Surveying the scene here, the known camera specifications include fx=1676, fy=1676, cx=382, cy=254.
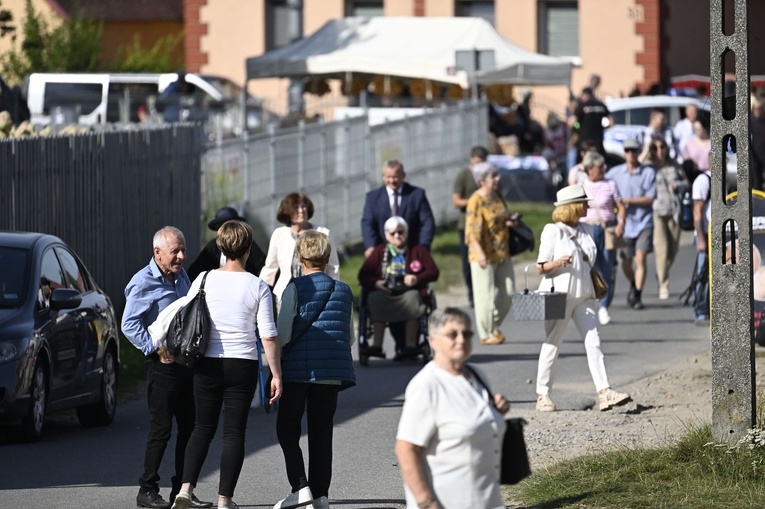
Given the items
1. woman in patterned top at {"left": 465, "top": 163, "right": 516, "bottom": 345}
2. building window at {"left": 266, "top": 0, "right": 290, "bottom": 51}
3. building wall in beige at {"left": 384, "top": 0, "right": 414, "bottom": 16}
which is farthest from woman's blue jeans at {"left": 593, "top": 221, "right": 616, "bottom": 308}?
building window at {"left": 266, "top": 0, "right": 290, "bottom": 51}

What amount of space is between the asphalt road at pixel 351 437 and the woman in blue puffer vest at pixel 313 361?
21.4 inches

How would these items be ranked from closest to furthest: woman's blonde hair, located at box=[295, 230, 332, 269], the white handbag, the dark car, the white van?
woman's blonde hair, located at box=[295, 230, 332, 269], the dark car, the white handbag, the white van

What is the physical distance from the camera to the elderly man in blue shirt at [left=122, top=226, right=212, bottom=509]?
28.7ft

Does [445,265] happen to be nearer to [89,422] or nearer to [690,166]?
[690,166]

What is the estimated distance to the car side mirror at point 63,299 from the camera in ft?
37.2

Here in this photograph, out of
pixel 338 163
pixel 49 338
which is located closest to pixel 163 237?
pixel 49 338

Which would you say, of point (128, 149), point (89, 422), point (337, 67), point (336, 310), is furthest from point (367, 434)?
point (337, 67)

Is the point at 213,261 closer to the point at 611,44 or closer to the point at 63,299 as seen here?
the point at 63,299

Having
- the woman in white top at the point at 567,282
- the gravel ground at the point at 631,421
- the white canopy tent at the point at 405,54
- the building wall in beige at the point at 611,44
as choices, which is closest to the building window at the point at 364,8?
the building wall in beige at the point at 611,44

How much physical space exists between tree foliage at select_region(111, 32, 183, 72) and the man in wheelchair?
30.4 metres

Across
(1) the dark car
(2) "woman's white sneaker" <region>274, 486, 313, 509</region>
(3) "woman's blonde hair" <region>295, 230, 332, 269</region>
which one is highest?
(3) "woman's blonde hair" <region>295, 230, 332, 269</region>

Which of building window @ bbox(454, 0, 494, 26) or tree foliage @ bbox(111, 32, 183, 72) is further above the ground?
building window @ bbox(454, 0, 494, 26)

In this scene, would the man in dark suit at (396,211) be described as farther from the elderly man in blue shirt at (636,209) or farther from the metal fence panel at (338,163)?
the metal fence panel at (338,163)

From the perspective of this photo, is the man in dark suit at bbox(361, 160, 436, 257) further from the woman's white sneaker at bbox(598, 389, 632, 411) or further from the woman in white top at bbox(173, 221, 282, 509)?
the woman in white top at bbox(173, 221, 282, 509)
